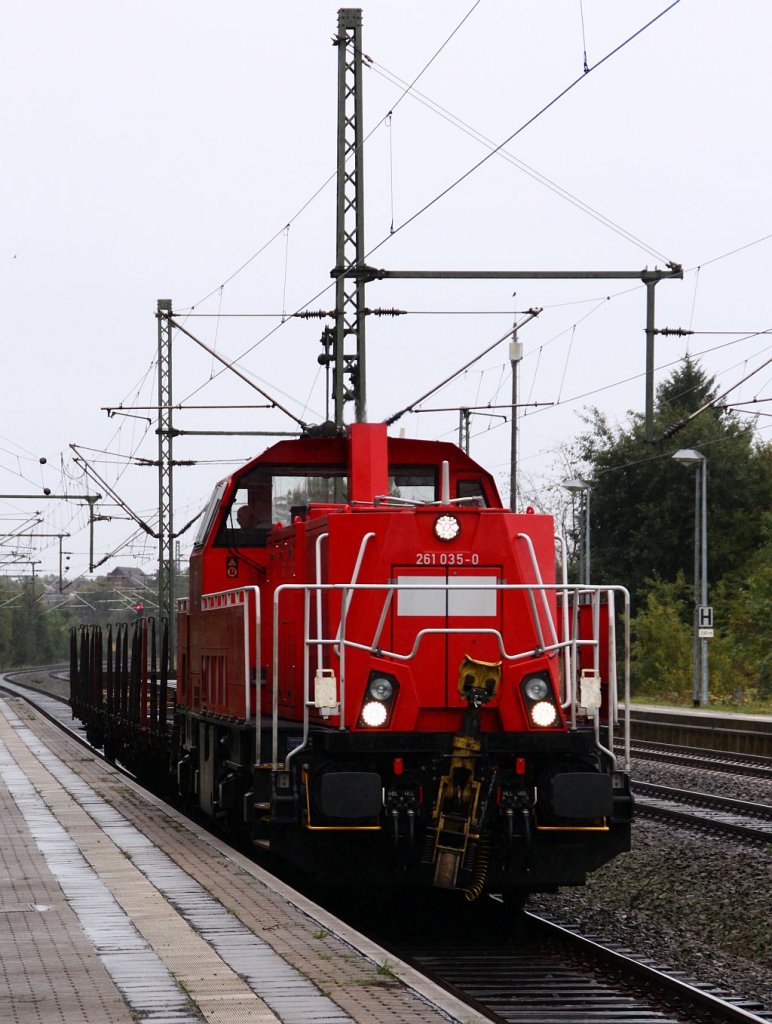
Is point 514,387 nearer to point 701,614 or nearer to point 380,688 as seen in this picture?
point 701,614

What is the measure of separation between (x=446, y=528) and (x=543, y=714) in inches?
53.7

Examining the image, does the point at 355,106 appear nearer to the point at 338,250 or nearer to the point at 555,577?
the point at 338,250

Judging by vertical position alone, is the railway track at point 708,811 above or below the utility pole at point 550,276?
below

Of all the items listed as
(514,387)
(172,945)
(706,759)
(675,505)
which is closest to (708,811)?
(706,759)

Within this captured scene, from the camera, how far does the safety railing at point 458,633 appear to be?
9367 millimetres

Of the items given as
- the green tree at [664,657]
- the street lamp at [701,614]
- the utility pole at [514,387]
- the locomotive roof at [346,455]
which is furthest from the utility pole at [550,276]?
the green tree at [664,657]

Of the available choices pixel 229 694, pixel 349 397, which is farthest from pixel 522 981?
pixel 349 397

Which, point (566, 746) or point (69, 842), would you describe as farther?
point (69, 842)

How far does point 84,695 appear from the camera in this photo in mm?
30094

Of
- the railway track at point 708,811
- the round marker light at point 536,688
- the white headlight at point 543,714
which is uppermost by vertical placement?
the round marker light at point 536,688

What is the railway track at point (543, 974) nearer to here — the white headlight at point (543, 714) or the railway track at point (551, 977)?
the railway track at point (551, 977)

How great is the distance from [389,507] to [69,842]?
4082mm

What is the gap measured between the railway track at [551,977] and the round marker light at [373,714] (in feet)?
4.61

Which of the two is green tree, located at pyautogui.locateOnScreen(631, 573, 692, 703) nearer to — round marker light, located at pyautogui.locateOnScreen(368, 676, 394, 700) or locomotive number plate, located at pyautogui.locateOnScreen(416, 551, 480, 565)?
locomotive number plate, located at pyautogui.locateOnScreen(416, 551, 480, 565)
